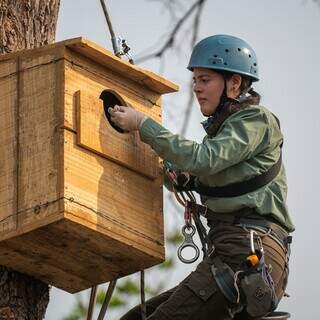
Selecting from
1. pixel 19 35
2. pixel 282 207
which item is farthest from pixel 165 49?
pixel 282 207

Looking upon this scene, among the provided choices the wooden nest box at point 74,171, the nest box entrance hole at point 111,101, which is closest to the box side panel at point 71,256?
the wooden nest box at point 74,171

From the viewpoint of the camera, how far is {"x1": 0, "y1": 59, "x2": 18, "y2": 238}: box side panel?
25.2 feet

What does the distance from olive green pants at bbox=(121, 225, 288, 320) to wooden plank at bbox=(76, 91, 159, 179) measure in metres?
0.50

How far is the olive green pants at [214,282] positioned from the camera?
298 inches

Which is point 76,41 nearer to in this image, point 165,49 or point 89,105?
point 89,105

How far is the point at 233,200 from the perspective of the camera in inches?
301

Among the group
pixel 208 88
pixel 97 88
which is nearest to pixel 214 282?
pixel 208 88

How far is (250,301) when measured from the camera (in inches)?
296

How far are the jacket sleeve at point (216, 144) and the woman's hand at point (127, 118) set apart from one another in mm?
50

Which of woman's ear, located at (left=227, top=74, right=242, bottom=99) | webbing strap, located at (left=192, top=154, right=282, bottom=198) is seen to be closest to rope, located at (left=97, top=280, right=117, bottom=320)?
webbing strap, located at (left=192, top=154, right=282, bottom=198)

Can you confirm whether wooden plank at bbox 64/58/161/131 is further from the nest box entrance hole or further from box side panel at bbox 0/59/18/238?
box side panel at bbox 0/59/18/238

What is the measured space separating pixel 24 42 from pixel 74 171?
1028 millimetres

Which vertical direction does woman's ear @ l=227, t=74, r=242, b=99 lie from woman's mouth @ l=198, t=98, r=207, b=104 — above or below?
above

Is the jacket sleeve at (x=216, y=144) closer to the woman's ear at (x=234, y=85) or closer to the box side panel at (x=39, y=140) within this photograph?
the woman's ear at (x=234, y=85)
